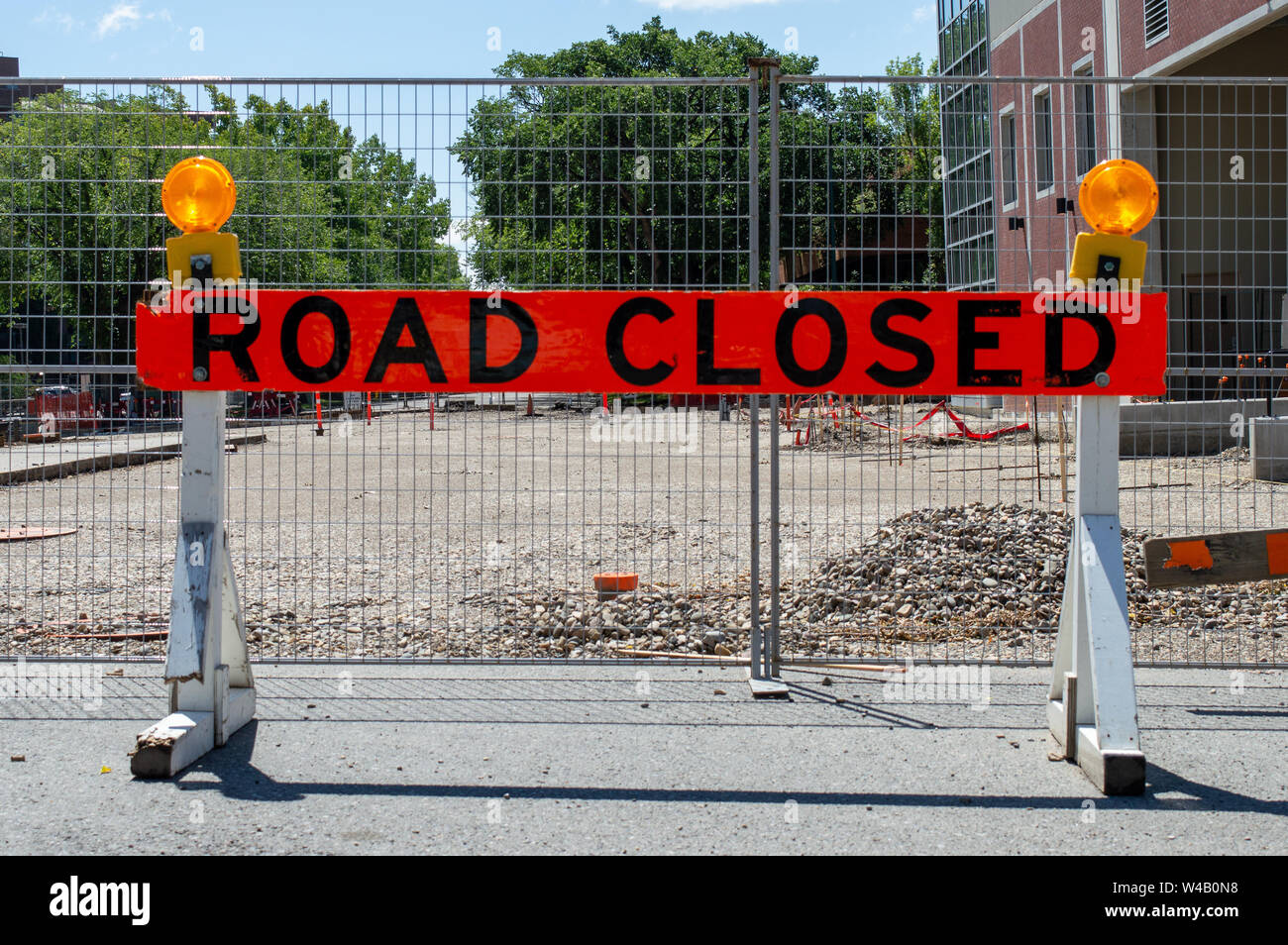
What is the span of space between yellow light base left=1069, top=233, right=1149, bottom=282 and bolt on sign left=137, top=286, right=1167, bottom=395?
0.21 metres

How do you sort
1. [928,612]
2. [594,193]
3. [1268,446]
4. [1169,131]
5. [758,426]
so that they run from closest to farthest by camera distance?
[758,426]
[594,193]
[928,612]
[1169,131]
[1268,446]

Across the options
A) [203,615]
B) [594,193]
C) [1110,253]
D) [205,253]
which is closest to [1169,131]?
[1110,253]

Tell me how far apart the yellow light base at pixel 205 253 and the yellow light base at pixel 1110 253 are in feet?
12.1

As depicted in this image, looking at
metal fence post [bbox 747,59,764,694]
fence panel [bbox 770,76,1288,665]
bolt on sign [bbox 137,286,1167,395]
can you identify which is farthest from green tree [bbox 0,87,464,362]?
fence panel [bbox 770,76,1288,665]

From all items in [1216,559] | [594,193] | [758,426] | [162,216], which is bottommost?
[1216,559]

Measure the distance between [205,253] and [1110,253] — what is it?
13.0 feet

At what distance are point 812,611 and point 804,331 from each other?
2.74 meters

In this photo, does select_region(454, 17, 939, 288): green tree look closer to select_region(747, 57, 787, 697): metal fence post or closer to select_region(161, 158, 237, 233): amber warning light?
select_region(747, 57, 787, 697): metal fence post

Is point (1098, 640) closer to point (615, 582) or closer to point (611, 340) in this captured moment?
point (611, 340)

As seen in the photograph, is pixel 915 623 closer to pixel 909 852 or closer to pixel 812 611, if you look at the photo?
pixel 812 611

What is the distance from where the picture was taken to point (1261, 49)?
2417 cm

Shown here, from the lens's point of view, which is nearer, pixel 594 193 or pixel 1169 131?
pixel 594 193

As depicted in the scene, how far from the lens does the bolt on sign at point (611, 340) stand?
202 inches

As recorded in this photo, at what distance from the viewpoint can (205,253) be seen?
5.06m
